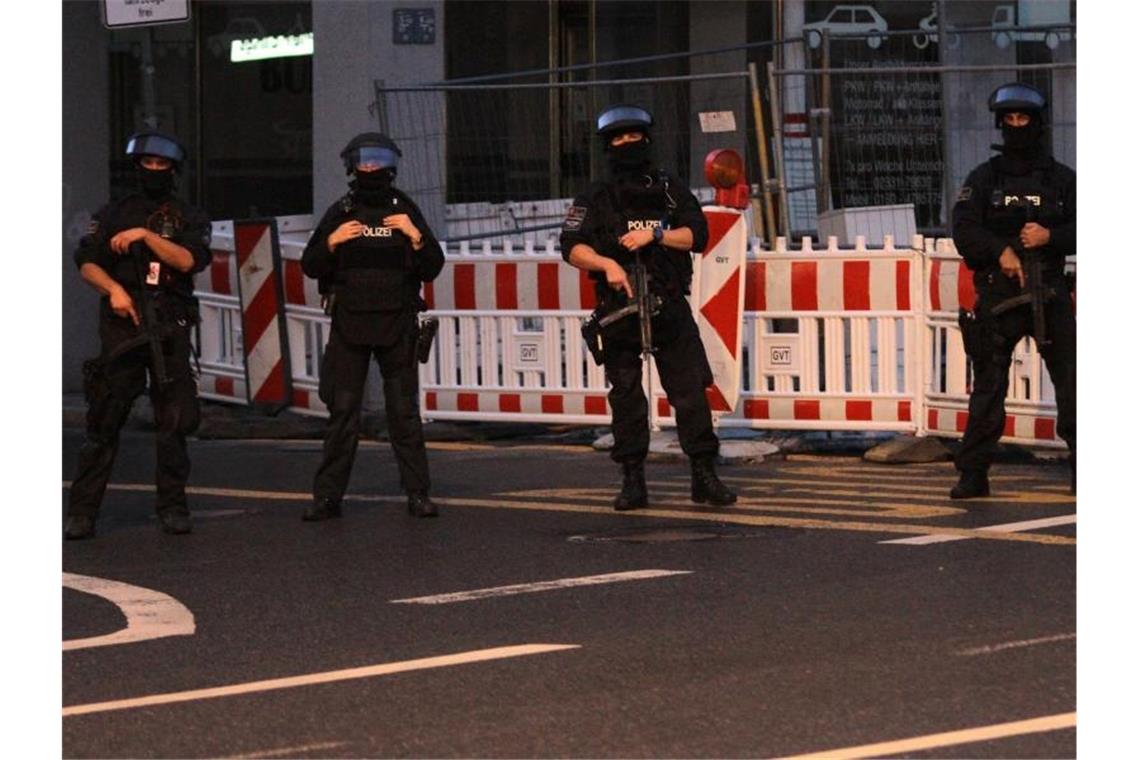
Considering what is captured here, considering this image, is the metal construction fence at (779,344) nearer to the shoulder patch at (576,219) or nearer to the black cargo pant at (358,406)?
the shoulder patch at (576,219)

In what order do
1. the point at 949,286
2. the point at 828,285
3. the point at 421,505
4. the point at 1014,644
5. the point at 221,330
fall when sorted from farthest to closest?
1. the point at 221,330
2. the point at 828,285
3. the point at 949,286
4. the point at 421,505
5. the point at 1014,644

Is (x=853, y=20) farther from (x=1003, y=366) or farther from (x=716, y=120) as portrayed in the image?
(x=1003, y=366)

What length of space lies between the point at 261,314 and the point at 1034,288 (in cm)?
655

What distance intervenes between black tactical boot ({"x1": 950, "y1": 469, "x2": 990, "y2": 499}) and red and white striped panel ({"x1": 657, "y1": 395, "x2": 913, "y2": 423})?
2.48 meters

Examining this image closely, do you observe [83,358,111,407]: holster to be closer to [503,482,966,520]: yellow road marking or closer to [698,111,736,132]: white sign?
[503,482,966,520]: yellow road marking

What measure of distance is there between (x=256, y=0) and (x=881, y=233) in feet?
21.6

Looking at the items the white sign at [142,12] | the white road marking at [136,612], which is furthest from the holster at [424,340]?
the white sign at [142,12]

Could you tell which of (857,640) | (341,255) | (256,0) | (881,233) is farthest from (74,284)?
(857,640)

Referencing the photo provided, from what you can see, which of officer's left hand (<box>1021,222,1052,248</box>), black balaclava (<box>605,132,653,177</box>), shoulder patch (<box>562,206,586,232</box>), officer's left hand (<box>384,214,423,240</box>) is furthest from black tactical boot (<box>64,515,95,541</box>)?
officer's left hand (<box>1021,222,1052,248</box>)

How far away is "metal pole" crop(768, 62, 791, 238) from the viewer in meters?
16.6

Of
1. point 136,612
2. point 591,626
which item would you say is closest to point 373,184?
point 136,612

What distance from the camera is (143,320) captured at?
446 inches
